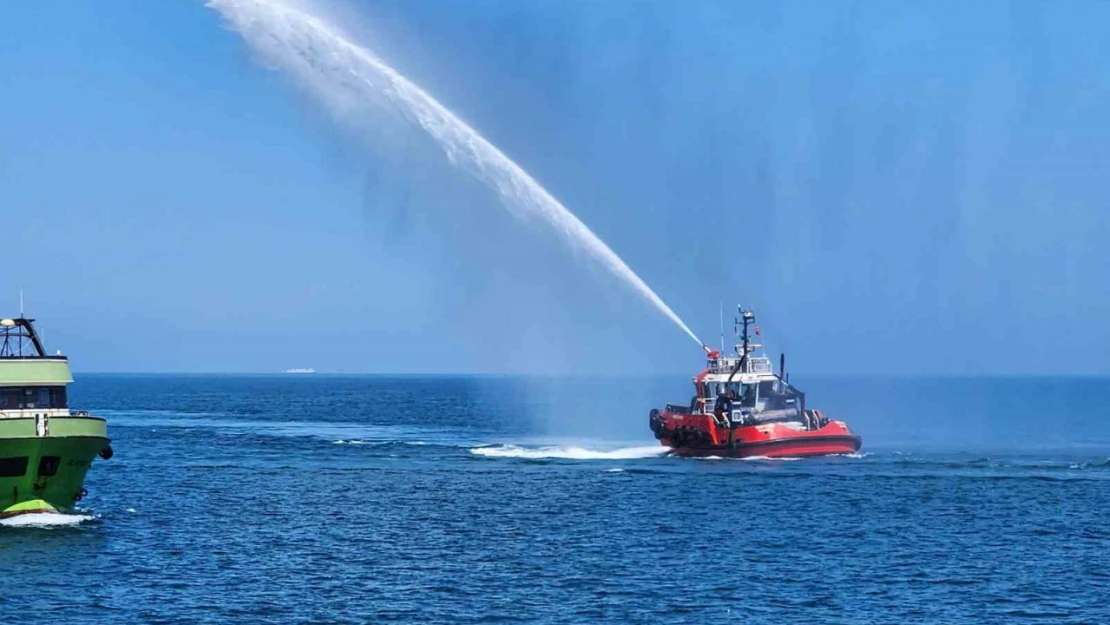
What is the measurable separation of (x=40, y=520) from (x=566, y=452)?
167ft

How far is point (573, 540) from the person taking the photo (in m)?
60.2

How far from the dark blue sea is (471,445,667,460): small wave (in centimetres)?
40

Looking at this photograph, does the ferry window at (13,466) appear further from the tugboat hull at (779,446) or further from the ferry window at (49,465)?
the tugboat hull at (779,446)

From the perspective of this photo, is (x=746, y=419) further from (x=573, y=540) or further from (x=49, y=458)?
(x=49, y=458)

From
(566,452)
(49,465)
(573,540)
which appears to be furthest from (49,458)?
(566,452)

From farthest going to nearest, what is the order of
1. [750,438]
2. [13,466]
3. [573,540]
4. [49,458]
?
[750,438] < [49,458] < [13,466] < [573,540]

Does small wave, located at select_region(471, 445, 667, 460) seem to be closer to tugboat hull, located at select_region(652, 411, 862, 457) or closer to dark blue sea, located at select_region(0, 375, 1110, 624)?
dark blue sea, located at select_region(0, 375, 1110, 624)

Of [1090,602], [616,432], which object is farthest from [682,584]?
[616,432]

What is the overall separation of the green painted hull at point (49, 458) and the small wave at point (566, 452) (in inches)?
1710

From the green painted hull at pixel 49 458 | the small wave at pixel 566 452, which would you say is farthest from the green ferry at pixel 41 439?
the small wave at pixel 566 452

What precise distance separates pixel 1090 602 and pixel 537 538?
79.9 feet

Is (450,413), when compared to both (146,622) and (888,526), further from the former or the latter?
(146,622)

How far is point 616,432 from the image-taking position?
138 meters

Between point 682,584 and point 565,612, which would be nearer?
point 565,612
